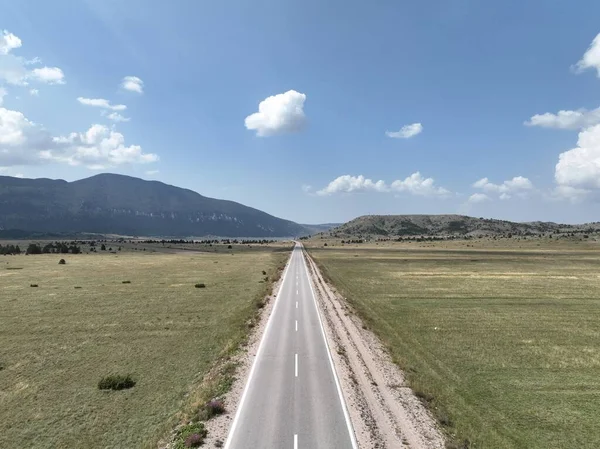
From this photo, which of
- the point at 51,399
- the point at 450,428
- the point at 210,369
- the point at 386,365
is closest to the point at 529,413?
the point at 450,428

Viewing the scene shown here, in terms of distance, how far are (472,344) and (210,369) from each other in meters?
22.7

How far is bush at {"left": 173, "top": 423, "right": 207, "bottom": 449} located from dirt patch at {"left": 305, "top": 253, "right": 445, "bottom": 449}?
7181 millimetres

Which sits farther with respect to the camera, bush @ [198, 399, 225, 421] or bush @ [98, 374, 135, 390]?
bush @ [98, 374, 135, 390]

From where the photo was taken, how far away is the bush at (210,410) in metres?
19.5

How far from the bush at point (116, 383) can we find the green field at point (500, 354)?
716 inches

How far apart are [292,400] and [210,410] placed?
4391 mm

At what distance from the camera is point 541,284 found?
69.1 meters

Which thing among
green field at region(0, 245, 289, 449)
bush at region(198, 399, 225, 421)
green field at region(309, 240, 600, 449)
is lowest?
green field at region(0, 245, 289, 449)

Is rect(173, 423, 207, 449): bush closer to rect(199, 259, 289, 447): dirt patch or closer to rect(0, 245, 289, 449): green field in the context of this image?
rect(199, 259, 289, 447): dirt patch

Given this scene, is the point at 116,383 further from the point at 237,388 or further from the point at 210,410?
the point at 210,410

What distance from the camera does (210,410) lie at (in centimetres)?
1970

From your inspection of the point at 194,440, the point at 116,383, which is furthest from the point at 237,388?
the point at 116,383

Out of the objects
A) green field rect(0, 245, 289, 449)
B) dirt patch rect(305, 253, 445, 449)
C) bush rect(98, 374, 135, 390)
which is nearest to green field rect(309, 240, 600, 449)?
dirt patch rect(305, 253, 445, 449)

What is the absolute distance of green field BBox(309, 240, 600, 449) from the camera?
789 inches
